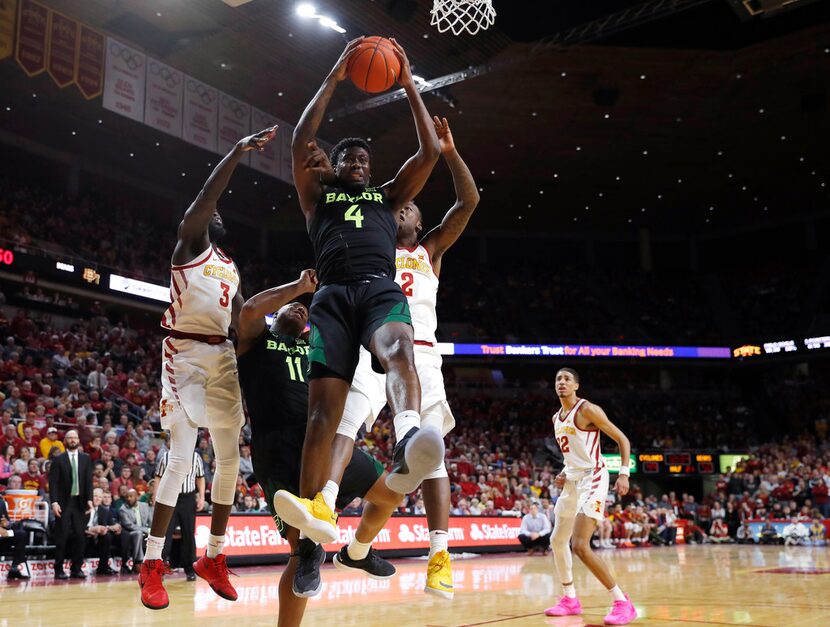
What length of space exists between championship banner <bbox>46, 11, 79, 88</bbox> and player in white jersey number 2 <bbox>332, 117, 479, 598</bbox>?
50.9 ft

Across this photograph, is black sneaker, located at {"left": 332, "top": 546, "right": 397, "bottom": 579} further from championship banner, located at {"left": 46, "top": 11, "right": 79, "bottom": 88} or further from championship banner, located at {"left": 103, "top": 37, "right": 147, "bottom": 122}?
championship banner, located at {"left": 103, "top": 37, "right": 147, "bottom": 122}

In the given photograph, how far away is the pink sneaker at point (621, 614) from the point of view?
702 centimetres

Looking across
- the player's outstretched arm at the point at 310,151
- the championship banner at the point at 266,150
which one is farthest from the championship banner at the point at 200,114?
the player's outstretched arm at the point at 310,151

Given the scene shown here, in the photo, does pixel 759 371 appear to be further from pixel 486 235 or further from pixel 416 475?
pixel 416 475

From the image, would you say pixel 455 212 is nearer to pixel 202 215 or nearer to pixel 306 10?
pixel 202 215

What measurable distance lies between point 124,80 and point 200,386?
16164 millimetres

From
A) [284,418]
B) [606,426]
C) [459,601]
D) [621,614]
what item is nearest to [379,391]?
[284,418]

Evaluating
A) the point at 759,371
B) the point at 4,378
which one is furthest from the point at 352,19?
the point at 759,371

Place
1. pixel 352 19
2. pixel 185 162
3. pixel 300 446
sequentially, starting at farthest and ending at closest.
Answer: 1. pixel 185 162
2. pixel 352 19
3. pixel 300 446

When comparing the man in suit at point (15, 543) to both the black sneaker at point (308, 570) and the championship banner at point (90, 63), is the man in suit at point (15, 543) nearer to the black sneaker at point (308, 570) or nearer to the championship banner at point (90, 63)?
the black sneaker at point (308, 570)

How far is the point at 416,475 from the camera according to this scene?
373 centimetres

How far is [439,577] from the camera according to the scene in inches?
176

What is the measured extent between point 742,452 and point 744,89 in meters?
15.3

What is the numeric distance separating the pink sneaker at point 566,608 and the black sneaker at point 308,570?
4012 mm
